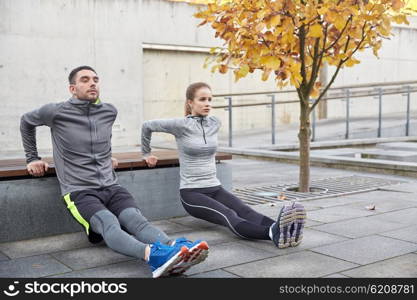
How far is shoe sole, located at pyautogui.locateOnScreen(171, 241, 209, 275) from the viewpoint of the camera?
3.37 m

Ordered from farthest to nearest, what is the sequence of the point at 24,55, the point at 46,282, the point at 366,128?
1. the point at 366,128
2. the point at 24,55
3. the point at 46,282

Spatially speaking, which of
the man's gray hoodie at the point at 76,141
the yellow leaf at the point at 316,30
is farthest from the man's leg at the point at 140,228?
the yellow leaf at the point at 316,30

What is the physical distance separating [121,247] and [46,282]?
521 mm

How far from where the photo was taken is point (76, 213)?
13.7 ft

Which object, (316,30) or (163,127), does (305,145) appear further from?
(163,127)

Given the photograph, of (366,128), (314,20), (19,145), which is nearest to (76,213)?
(314,20)

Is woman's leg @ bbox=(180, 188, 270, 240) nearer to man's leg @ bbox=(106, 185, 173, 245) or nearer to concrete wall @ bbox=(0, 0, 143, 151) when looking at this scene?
man's leg @ bbox=(106, 185, 173, 245)

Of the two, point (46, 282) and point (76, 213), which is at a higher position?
point (76, 213)

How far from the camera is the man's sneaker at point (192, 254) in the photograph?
337 cm

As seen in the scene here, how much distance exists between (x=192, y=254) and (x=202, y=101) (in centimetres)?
188

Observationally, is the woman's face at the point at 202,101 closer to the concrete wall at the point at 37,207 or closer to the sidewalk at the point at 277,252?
the concrete wall at the point at 37,207

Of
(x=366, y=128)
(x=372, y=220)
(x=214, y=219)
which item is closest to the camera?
(x=214, y=219)

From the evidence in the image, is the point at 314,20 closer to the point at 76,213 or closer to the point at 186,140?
the point at 186,140

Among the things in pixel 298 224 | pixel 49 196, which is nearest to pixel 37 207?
pixel 49 196
